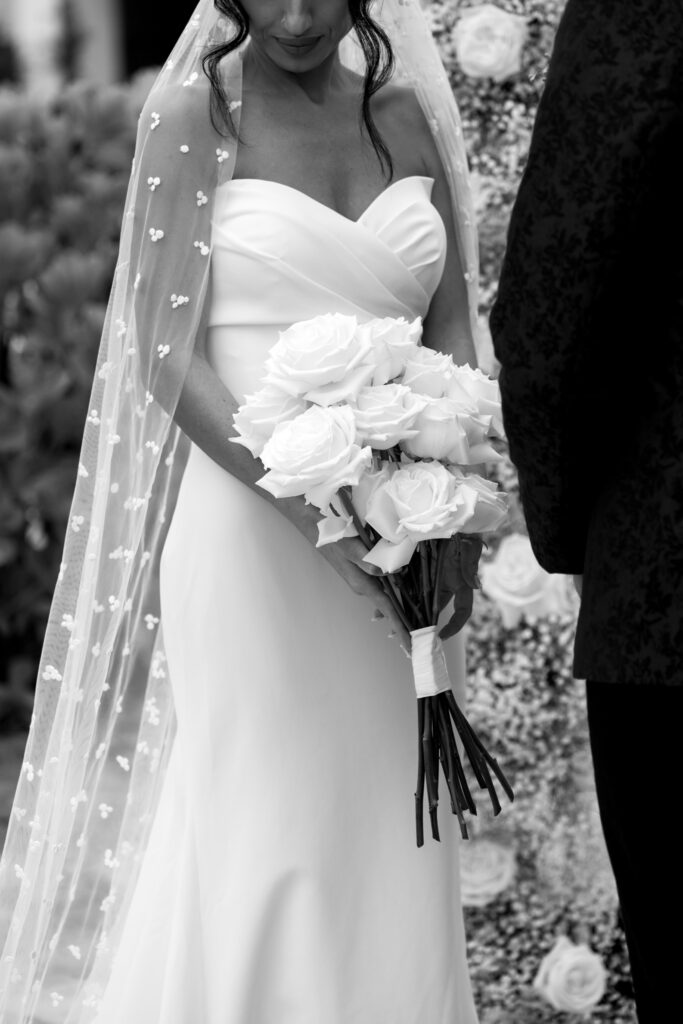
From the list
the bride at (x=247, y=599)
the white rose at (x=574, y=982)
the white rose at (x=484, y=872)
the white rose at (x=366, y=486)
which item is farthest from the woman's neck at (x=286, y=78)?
the white rose at (x=574, y=982)

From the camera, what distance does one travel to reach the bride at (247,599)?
276cm

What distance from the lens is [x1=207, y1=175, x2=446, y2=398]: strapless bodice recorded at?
9.00ft

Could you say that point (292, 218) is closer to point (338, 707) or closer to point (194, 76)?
point (194, 76)

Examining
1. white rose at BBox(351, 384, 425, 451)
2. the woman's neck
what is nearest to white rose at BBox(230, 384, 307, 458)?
white rose at BBox(351, 384, 425, 451)

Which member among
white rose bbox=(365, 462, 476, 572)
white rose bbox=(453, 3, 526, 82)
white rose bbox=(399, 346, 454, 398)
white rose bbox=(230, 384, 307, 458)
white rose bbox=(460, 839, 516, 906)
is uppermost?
white rose bbox=(453, 3, 526, 82)

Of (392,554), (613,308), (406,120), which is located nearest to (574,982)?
(392,554)

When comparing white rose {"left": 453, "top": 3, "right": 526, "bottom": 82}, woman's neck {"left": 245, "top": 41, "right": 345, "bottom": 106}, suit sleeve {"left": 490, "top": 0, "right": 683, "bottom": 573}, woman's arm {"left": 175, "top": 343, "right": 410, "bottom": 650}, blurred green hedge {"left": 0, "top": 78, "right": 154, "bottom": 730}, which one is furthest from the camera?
blurred green hedge {"left": 0, "top": 78, "right": 154, "bottom": 730}

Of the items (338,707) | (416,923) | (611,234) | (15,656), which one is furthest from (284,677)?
(15,656)

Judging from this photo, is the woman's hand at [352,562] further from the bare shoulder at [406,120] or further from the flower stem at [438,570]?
the bare shoulder at [406,120]

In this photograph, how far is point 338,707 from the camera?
2.88m

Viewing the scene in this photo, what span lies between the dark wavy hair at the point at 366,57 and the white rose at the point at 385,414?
68cm

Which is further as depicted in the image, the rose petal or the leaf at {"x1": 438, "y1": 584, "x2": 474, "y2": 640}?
the leaf at {"x1": 438, "y1": 584, "x2": 474, "y2": 640}

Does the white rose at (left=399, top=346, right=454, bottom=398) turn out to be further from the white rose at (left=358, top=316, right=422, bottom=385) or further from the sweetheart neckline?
the sweetheart neckline

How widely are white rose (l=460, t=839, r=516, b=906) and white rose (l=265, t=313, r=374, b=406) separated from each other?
1.73 meters
